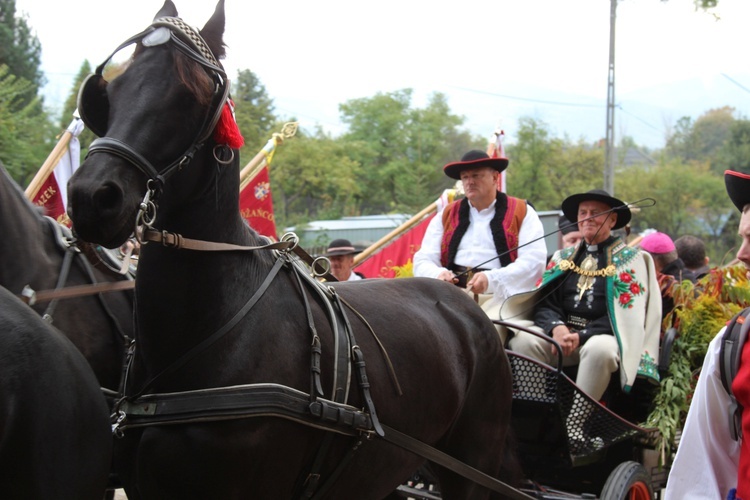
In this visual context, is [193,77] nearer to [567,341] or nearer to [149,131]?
[149,131]

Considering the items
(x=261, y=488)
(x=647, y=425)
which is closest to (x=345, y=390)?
(x=261, y=488)

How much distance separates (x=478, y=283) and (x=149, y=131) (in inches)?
108

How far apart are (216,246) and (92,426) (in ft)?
2.25

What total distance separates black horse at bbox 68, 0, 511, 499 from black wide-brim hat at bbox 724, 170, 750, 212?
4.43ft

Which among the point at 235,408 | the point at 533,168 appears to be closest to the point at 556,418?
the point at 235,408

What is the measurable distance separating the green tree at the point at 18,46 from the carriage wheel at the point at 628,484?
1202 inches

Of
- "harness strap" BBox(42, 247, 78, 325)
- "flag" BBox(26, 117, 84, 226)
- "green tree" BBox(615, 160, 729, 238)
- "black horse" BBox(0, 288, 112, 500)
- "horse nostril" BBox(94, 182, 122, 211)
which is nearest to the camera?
"black horse" BBox(0, 288, 112, 500)

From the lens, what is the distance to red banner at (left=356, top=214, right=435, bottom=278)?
359 inches

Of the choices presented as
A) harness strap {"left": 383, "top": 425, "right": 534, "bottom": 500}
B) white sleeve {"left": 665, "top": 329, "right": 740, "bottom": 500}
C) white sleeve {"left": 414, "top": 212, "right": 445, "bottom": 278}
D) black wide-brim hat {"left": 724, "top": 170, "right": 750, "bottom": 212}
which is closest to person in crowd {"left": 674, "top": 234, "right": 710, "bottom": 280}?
white sleeve {"left": 414, "top": 212, "right": 445, "bottom": 278}

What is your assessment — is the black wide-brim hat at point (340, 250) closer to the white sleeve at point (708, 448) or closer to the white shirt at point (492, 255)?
the white shirt at point (492, 255)

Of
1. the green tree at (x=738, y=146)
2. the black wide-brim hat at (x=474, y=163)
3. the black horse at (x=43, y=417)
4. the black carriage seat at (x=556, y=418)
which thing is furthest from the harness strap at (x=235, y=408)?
the green tree at (x=738, y=146)

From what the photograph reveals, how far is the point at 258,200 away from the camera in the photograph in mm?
8070

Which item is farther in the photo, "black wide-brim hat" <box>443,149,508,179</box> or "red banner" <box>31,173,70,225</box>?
"red banner" <box>31,173,70,225</box>

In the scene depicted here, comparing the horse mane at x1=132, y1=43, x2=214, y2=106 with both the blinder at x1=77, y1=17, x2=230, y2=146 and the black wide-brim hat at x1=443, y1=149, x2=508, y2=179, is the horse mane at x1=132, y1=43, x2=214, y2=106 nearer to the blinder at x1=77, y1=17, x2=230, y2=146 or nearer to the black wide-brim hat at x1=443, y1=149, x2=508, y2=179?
the blinder at x1=77, y1=17, x2=230, y2=146
